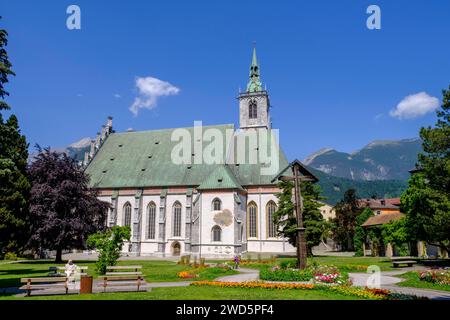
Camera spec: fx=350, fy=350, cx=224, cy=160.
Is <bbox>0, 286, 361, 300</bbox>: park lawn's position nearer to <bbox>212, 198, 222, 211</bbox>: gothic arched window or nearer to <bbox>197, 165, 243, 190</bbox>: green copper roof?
Result: <bbox>212, 198, 222, 211</bbox>: gothic arched window

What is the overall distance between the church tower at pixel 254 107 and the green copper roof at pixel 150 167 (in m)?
4.53

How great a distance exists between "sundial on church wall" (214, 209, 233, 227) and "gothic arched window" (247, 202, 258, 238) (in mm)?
5335

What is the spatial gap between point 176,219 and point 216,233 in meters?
7.84

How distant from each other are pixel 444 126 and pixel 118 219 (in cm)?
4432

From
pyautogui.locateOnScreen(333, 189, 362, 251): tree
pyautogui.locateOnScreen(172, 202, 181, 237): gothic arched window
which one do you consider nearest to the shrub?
pyautogui.locateOnScreen(172, 202, 181, 237): gothic arched window

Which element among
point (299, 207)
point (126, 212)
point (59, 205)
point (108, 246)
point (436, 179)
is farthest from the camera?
point (126, 212)

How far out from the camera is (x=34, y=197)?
3538 centimetres

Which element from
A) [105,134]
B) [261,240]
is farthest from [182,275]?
[105,134]

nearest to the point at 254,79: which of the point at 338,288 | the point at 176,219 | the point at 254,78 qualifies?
the point at 254,78

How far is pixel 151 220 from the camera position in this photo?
52906mm

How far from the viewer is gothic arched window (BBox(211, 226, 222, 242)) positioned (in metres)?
46.4

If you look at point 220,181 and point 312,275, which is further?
point 220,181

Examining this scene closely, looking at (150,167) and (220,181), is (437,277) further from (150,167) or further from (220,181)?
(150,167)
